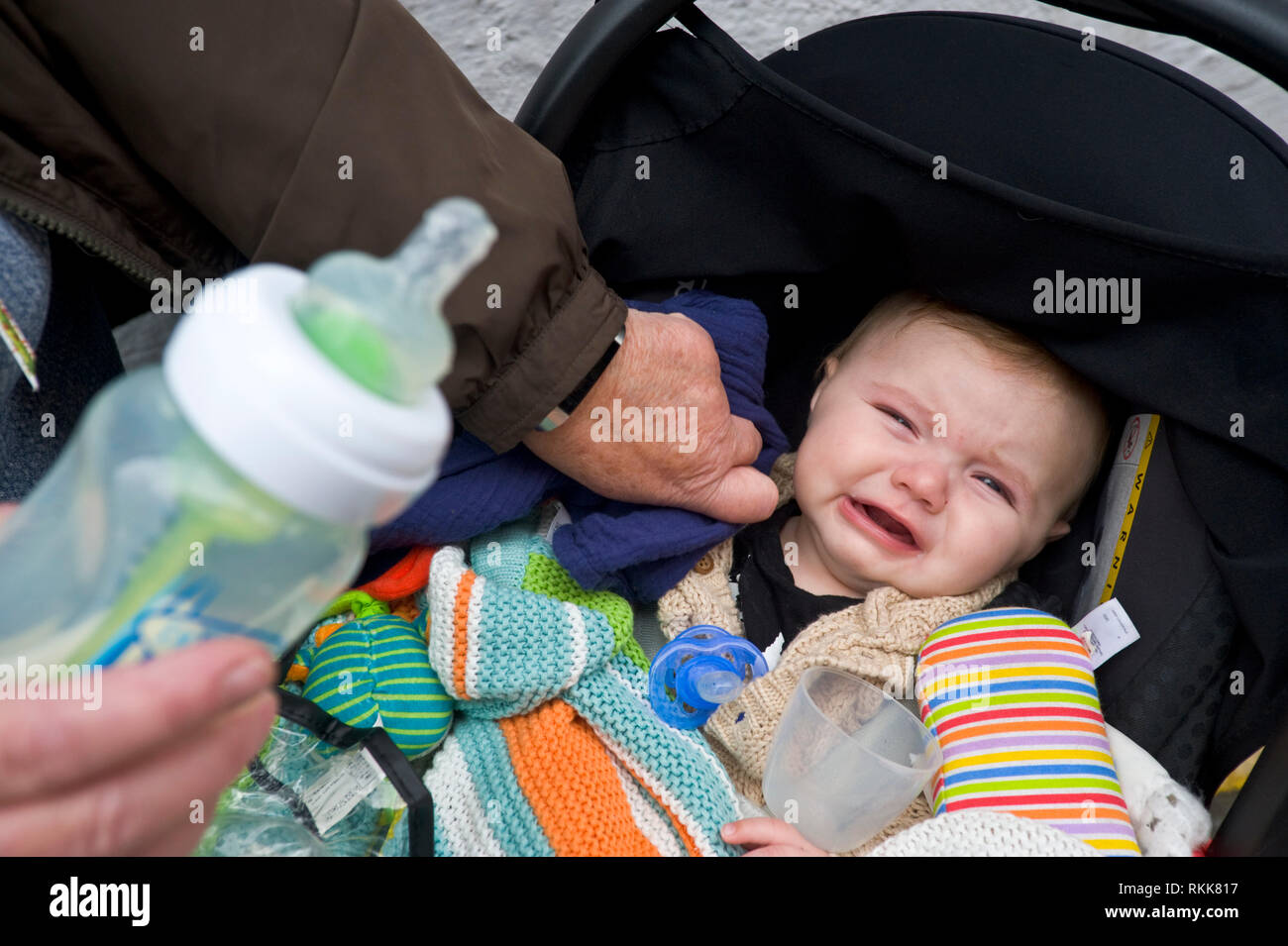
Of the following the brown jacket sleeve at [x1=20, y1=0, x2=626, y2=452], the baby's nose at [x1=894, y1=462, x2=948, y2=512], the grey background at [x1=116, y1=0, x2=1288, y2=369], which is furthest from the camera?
the grey background at [x1=116, y1=0, x2=1288, y2=369]

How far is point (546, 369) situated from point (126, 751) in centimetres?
47

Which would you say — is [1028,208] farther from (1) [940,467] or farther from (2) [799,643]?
(2) [799,643]

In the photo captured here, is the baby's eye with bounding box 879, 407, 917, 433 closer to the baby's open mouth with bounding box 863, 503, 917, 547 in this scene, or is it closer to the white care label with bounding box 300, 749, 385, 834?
the baby's open mouth with bounding box 863, 503, 917, 547

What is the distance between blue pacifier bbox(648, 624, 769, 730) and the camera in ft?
3.27

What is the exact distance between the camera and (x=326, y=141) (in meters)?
0.75

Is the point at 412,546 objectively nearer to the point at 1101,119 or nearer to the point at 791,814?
the point at 791,814

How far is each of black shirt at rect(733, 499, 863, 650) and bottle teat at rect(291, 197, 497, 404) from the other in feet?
2.75

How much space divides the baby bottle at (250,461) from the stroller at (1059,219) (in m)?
0.69

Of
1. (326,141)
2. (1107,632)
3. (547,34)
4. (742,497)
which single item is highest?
(547,34)

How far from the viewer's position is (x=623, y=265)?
3.67 feet

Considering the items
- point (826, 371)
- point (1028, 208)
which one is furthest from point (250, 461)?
point (826, 371)

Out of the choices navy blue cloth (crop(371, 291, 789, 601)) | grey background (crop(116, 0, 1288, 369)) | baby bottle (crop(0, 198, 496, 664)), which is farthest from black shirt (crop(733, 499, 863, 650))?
grey background (crop(116, 0, 1288, 369))

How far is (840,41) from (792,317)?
34 cm
